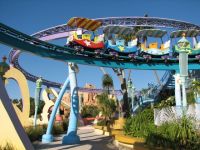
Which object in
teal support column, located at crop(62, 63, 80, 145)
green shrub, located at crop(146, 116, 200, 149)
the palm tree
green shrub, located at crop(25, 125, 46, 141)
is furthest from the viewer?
the palm tree

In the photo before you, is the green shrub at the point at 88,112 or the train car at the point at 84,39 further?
the green shrub at the point at 88,112

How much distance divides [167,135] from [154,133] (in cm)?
113

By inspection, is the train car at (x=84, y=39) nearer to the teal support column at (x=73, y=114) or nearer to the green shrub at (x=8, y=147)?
the teal support column at (x=73, y=114)

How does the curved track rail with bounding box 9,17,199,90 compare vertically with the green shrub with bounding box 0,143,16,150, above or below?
above

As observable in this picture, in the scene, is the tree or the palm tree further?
the palm tree

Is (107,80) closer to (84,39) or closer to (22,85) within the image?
(22,85)

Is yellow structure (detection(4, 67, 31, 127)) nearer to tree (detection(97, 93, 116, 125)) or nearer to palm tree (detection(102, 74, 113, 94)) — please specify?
tree (detection(97, 93, 116, 125))

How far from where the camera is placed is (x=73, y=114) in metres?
19.5

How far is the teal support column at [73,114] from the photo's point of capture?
19047 mm

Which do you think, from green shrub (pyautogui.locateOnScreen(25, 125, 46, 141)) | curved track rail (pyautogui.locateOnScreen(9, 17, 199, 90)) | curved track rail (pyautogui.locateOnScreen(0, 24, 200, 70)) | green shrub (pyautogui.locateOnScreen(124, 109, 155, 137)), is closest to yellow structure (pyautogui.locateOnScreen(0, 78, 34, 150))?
curved track rail (pyautogui.locateOnScreen(0, 24, 200, 70))

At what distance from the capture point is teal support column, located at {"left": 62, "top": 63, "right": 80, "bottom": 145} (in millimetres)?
19047

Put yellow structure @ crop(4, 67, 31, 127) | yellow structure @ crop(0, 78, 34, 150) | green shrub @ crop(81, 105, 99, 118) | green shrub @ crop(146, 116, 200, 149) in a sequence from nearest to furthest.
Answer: yellow structure @ crop(0, 78, 34, 150) < green shrub @ crop(146, 116, 200, 149) < yellow structure @ crop(4, 67, 31, 127) < green shrub @ crop(81, 105, 99, 118)

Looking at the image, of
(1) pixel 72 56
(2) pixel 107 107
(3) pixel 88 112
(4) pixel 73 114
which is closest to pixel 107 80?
(2) pixel 107 107

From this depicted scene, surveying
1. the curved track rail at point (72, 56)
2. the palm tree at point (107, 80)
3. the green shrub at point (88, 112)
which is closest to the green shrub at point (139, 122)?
the curved track rail at point (72, 56)
